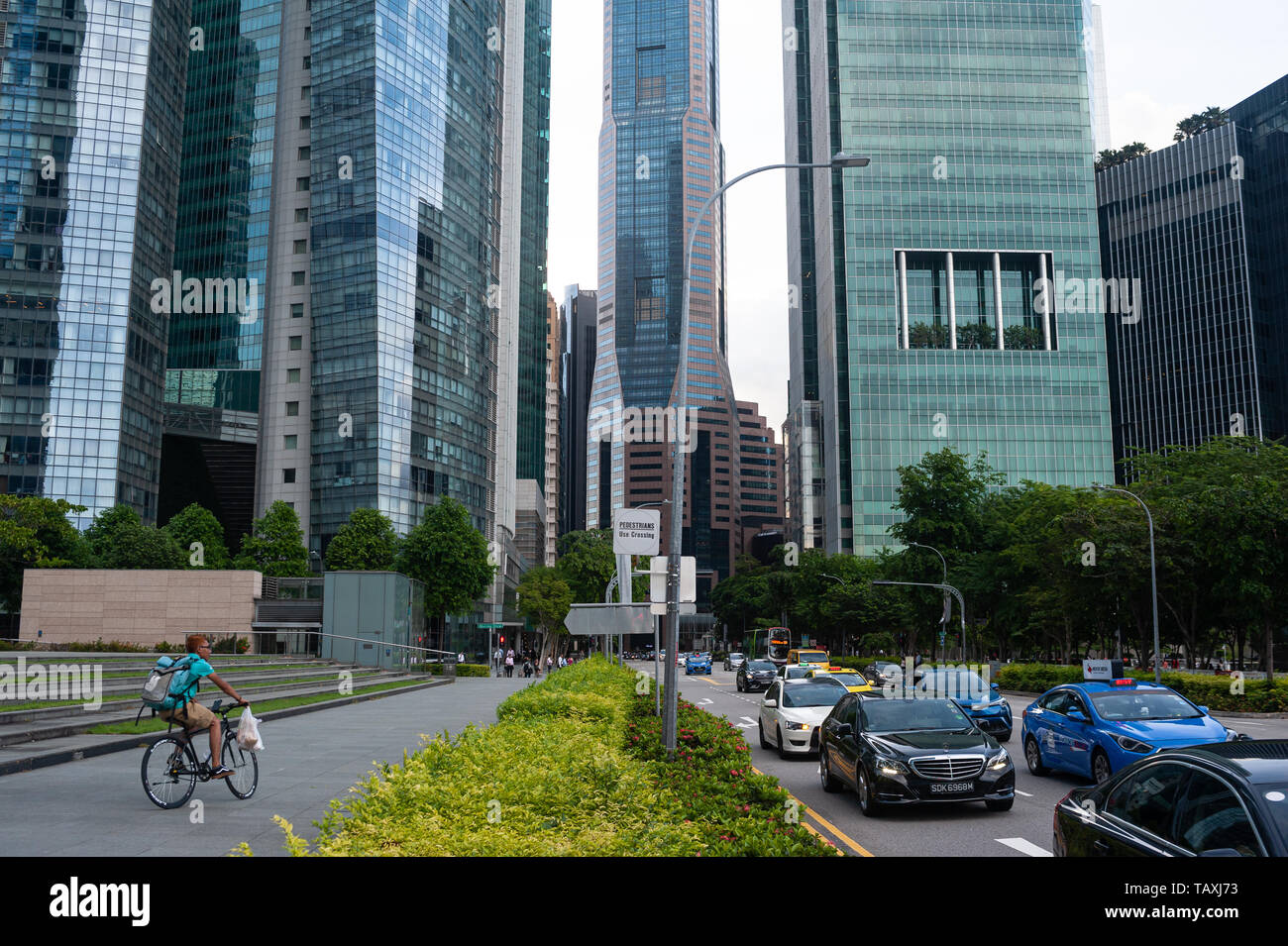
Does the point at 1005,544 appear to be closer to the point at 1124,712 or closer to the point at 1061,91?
the point at 1124,712

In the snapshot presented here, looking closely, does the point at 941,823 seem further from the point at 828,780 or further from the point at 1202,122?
the point at 1202,122

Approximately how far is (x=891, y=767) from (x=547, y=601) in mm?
75736

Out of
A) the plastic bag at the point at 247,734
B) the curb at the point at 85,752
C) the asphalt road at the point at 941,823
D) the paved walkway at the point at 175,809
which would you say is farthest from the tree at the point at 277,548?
the plastic bag at the point at 247,734

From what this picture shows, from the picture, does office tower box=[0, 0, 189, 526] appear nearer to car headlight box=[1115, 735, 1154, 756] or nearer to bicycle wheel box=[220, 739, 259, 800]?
bicycle wheel box=[220, 739, 259, 800]

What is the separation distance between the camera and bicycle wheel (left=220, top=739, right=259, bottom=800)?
1130 centimetres

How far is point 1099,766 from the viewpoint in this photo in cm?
1430

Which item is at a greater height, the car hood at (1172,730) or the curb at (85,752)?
the car hood at (1172,730)

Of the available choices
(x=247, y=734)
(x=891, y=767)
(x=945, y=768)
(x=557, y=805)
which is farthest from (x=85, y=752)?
(x=945, y=768)

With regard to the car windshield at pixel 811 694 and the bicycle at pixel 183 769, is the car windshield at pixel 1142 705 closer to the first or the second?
the car windshield at pixel 811 694

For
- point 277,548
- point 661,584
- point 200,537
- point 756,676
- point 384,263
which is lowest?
point 756,676

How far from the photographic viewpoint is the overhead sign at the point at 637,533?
547 inches

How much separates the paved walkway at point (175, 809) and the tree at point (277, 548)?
6149 centimetres

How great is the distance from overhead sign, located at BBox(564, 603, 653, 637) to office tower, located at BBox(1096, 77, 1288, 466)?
115072 millimetres

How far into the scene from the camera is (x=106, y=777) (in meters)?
12.8
